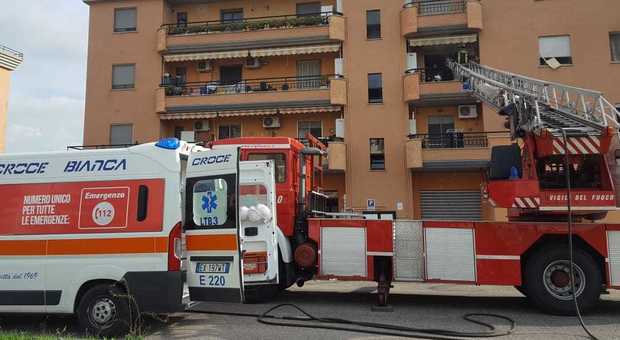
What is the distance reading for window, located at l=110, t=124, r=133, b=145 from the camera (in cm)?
2708

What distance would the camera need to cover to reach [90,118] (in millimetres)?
27500

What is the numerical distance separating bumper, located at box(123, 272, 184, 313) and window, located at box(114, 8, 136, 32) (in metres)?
23.8

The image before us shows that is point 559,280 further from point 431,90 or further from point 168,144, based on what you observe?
point 431,90

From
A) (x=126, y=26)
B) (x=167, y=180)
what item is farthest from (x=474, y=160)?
(x=126, y=26)

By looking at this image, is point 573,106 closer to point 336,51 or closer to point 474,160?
point 474,160

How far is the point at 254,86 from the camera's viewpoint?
27000 mm

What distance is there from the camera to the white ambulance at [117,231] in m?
7.31

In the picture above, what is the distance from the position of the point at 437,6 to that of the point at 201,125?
13822 mm

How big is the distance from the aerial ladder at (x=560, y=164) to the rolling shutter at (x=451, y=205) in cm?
1396

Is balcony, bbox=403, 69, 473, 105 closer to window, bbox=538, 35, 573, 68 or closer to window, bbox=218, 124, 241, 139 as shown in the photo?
window, bbox=538, 35, 573, 68

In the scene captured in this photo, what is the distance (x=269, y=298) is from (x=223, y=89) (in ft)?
58.8

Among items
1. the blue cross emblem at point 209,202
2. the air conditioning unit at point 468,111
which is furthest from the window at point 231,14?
the blue cross emblem at point 209,202

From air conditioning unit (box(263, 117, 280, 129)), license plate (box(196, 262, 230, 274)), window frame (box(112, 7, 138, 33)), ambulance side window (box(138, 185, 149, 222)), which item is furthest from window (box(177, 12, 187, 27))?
license plate (box(196, 262, 230, 274))

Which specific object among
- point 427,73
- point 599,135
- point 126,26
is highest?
point 126,26
